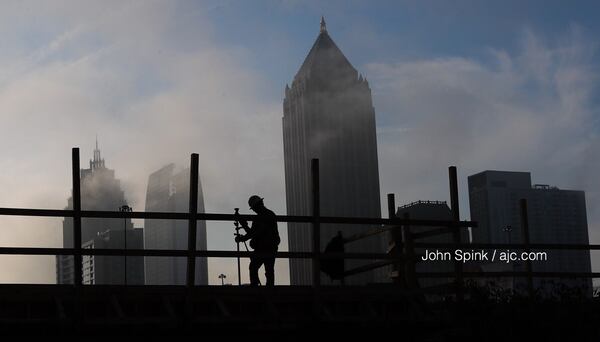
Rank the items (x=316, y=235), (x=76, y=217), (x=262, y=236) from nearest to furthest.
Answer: (x=76, y=217), (x=316, y=235), (x=262, y=236)

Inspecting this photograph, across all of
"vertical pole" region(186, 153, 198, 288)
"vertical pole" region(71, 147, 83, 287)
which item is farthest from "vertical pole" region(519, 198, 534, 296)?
"vertical pole" region(71, 147, 83, 287)

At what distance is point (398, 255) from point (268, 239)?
6.98 feet

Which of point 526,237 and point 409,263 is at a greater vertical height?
point 526,237

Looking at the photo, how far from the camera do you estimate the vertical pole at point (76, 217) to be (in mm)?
13461

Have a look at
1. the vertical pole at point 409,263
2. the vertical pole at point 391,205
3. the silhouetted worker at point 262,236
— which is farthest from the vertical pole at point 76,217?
the vertical pole at point 391,205

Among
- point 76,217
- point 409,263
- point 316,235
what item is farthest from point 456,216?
point 76,217

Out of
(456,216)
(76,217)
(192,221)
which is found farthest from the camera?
(456,216)

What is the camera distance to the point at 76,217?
13570 millimetres

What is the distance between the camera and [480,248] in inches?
651

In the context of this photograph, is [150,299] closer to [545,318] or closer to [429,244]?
[429,244]

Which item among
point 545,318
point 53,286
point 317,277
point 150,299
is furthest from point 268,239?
point 545,318

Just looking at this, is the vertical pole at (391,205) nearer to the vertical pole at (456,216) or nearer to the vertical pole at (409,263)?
the vertical pole at (409,263)

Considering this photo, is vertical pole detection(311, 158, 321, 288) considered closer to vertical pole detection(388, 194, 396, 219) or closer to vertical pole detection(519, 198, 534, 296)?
vertical pole detection(388, 194, 396, 219)

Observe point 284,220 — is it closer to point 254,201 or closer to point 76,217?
point 254,201
